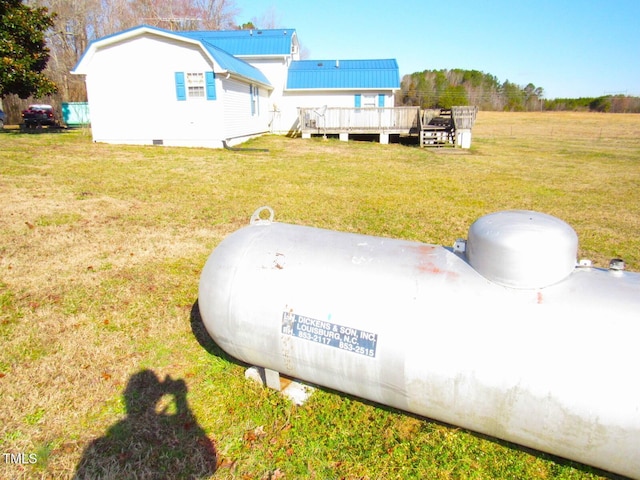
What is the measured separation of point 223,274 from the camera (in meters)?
2.90

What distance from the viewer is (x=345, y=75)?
83.0ft

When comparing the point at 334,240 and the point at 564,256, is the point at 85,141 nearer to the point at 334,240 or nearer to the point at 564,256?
the point at 334,240

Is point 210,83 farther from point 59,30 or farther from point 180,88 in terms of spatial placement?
point 59,30

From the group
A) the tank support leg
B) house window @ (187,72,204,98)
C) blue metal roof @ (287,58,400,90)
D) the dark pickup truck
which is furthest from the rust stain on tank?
the dark pickup truck

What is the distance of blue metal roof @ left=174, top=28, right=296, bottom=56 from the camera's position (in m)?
25.4

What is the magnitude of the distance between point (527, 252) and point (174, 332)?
324 cm

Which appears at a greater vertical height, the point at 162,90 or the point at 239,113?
the point at 162,90

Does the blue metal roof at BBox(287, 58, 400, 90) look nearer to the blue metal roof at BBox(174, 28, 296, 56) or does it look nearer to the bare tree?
the blue metal roof at BBox(174, 28, 296, 56)

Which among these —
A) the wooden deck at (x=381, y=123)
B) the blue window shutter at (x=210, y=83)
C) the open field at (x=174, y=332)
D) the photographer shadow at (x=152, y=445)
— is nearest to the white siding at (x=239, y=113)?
the blue window shutter at (x=210, y=83)

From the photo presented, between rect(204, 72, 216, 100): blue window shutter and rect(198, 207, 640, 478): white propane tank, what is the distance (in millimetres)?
15722

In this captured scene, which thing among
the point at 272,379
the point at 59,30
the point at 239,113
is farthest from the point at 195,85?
the point at 59,30

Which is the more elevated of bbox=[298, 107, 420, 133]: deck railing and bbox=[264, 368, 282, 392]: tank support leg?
bbox=[298, 107, 420, 133]: deck railing

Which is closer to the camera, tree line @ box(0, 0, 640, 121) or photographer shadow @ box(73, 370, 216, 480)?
photographer shadow @ box(73, 370, 216, 480)

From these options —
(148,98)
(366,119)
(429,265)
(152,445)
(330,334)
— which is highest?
(148,98)
